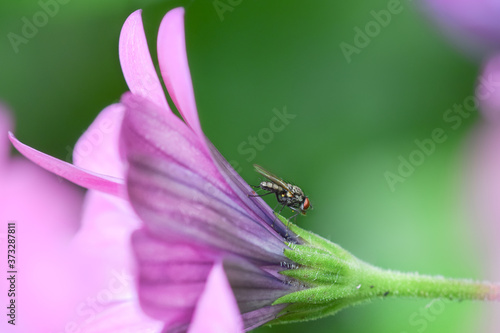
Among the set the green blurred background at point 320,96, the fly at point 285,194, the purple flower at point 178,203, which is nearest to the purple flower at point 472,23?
the green blurred background at point 320,96

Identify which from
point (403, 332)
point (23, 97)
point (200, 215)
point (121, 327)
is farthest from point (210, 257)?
point (23, 97)

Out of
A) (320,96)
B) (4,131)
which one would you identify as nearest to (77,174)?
(4,131)

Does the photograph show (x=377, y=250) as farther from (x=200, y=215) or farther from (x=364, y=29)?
(x=200, y=215)

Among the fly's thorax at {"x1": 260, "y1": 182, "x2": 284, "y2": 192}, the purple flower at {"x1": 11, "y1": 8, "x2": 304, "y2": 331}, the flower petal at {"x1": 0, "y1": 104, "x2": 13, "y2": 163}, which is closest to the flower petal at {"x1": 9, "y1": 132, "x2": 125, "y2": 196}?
the purple flower at {"x1": 11, "y1": 8, "x2": 304, "y2": 331}

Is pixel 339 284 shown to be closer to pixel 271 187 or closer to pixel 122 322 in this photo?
pixel 271 187

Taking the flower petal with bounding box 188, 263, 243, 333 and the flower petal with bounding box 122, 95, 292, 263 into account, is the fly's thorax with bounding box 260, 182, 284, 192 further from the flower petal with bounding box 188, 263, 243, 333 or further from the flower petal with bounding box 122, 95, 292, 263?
the flower petal with bounding box 188, 263, 243, 333

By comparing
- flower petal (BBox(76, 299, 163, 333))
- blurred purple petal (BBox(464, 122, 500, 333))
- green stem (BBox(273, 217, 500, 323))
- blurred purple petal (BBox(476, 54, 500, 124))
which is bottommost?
blurred purple petal (BBox(464, 122, 500, 333))
